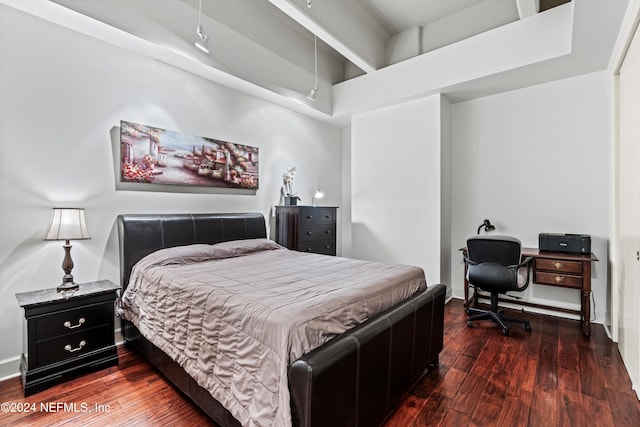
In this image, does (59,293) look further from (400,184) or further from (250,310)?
(400,184)

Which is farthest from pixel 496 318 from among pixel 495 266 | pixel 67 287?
pixel 67 287

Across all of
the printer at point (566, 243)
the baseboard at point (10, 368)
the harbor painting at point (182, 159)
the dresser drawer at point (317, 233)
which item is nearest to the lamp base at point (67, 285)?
the baseboard at point (10, 368)

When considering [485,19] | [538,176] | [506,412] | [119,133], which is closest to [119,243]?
[119,133]

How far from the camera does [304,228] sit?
400cm

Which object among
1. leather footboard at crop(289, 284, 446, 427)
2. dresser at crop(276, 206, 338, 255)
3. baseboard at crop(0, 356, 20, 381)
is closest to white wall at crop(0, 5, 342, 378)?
baseboard at crop(0, 356, 20, 381)

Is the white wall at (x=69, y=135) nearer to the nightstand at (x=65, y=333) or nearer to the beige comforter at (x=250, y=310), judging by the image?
the nightstand at (x=65, y=333)

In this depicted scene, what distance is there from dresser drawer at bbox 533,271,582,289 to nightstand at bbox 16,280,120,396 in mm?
3915

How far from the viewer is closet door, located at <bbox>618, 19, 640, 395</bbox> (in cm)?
197

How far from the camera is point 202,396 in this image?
5.69ft

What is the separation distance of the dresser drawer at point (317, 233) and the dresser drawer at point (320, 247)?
54 mm

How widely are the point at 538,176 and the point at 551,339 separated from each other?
1.83m

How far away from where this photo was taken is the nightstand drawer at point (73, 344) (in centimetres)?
210

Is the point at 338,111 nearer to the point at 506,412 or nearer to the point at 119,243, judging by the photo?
the point at 119,243

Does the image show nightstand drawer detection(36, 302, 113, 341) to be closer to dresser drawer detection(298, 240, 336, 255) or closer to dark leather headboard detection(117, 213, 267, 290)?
dark leather headboard detection(117, 213, 267, 290)
